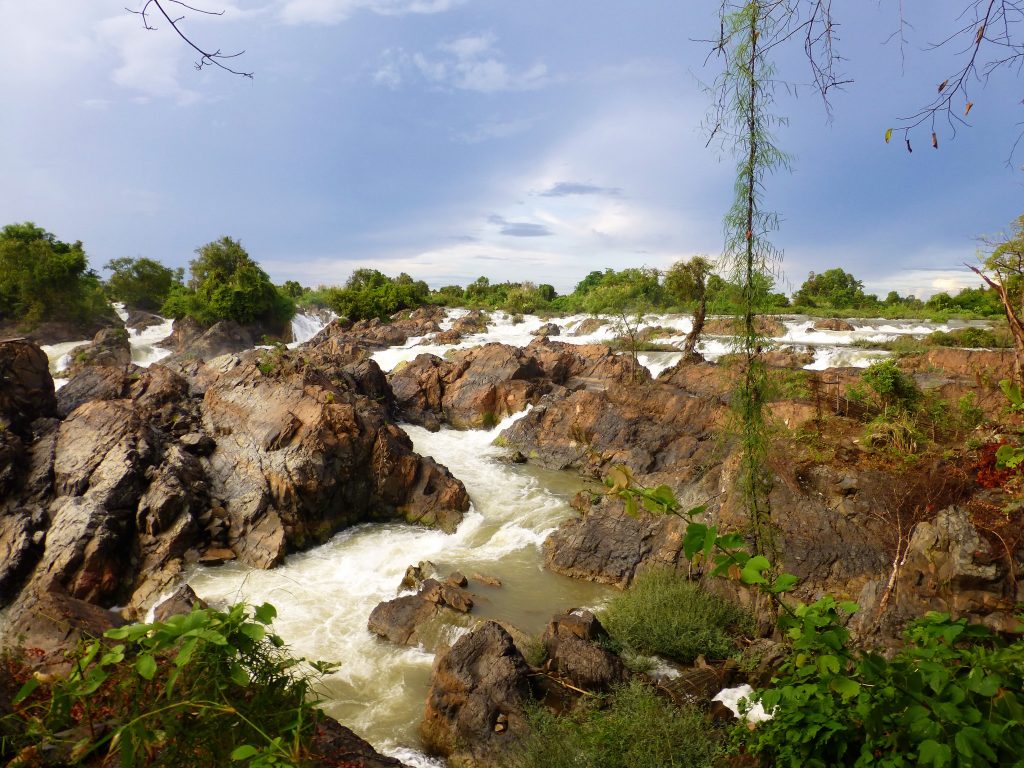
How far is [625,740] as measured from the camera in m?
4.14

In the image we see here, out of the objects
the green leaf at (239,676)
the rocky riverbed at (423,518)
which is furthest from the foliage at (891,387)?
the green leaf at (239,676)

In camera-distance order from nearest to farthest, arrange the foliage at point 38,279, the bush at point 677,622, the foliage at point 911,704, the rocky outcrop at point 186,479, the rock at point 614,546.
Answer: the foliage at point 911,704 < the bush at point 677,622 < the rocky outcrop at point 186,479 < the rock at point 614,546 < the foliage at point 38,279

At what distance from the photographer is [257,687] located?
1.58 metres

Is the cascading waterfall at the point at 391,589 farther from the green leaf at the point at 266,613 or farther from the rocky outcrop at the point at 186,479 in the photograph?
the green leaf at the point at 266,613

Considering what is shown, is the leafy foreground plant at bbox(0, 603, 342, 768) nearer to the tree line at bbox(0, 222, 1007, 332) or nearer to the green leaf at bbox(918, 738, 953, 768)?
the green leaf at bbox(918, 738, 953, 768)

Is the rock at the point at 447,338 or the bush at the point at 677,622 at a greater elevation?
the rock at the point at 447,338

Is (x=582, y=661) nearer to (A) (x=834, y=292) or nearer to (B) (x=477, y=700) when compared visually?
(B) (x=477, y=700)

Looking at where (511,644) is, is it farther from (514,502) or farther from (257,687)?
(514,502)

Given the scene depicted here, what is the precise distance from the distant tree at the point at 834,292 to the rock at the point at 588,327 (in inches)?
631

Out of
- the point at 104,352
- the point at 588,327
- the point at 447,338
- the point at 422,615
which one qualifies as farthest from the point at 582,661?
the point at 588,327

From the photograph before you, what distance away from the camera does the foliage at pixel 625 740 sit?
3961 mm

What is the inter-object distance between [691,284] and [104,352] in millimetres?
23950

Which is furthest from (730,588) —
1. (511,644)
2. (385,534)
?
(385,534)

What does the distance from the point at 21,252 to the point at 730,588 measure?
121 feet
